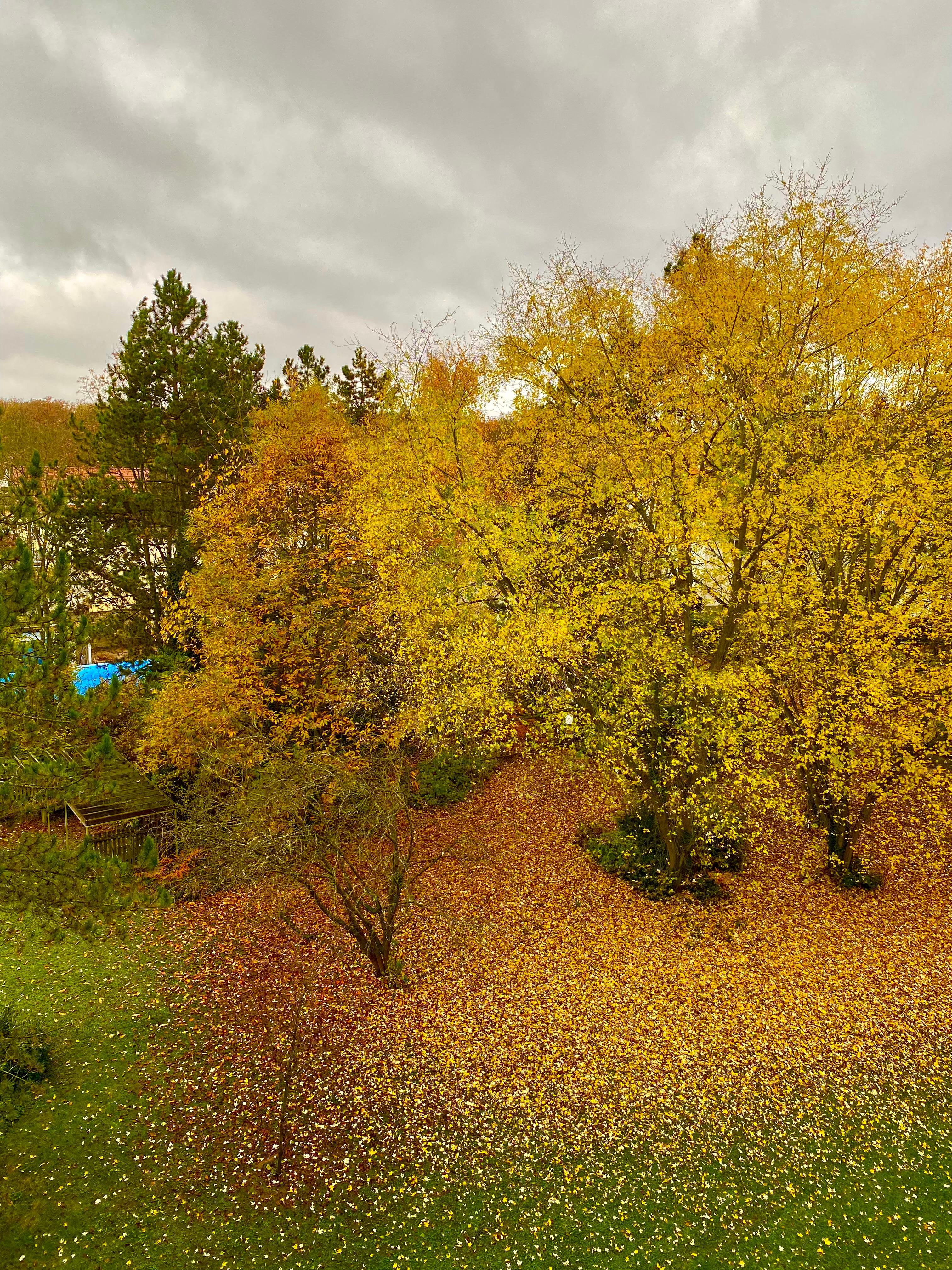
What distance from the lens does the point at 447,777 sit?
60.5 feet

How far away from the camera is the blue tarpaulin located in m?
16.7

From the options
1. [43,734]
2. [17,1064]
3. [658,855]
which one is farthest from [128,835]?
[658,855]

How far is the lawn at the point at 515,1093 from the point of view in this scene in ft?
21.6

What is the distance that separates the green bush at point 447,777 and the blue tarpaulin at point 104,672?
8.25 m

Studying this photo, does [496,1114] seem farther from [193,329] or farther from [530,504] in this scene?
[193,329]

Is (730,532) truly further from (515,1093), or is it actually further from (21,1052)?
(21,1052)

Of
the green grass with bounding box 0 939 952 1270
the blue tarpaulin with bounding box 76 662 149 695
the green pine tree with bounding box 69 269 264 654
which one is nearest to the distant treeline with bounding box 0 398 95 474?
the green pine tree with bounding box 69 269 264 654

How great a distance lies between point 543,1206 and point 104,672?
19.6 metres

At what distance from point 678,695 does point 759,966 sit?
4.90m

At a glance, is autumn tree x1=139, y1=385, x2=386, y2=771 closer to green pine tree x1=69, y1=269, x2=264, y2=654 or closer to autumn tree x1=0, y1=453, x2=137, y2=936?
green pine tree x1=69, y1=269, x2=264, y2=654

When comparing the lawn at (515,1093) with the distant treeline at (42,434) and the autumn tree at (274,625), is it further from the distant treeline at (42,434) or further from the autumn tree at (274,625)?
the distant treeline at (42,434)

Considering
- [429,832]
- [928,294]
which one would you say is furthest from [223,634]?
[928,294]

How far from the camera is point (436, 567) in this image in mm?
15328

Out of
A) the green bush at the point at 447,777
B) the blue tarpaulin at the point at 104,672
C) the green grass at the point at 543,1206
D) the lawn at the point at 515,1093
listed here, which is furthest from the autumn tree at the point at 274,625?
the green grass at the point at 543,1206
